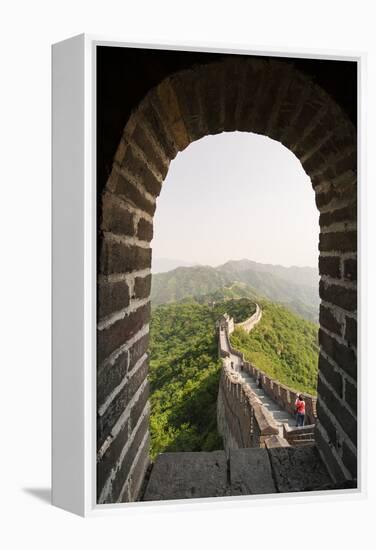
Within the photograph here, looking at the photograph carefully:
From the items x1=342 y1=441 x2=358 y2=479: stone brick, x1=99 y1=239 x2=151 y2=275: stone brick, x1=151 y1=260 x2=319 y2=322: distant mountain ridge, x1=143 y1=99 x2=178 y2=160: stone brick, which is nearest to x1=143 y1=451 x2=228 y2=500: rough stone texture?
x1=342 y1=441 x2=358 y2=479: stone brick

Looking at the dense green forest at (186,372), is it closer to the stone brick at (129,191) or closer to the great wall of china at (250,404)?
the great wall of china at (250,404)

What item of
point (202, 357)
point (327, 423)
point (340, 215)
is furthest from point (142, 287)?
point (202, 357)

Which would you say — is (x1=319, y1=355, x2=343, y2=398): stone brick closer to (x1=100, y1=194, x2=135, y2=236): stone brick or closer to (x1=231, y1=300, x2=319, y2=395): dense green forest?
(x1=231, y1=300, x2=319, y2=395): dense green forest

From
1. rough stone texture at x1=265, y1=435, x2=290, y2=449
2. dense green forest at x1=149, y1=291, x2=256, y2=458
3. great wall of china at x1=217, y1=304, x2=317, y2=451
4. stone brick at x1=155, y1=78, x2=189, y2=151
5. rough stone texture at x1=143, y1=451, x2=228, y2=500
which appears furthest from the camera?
dense green forest at x1=149, y1=291, x2=256, y2=458

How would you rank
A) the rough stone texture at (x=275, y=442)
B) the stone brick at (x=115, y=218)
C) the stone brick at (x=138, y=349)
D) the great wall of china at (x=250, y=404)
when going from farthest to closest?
the great wall of china at (x=250, y=404)
the rough stone texture at (x=275, y=442)
the stone brick at (x=138, y=349)
the stone brick at (x=115, y=218)

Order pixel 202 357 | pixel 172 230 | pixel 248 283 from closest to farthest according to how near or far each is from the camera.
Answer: pixel 172 230 < pixel 248 283 < pixel 202 357

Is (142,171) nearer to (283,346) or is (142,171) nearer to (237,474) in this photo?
(237,474)

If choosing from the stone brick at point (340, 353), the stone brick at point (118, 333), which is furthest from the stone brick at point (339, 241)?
the stone brick at point (118, 333)
